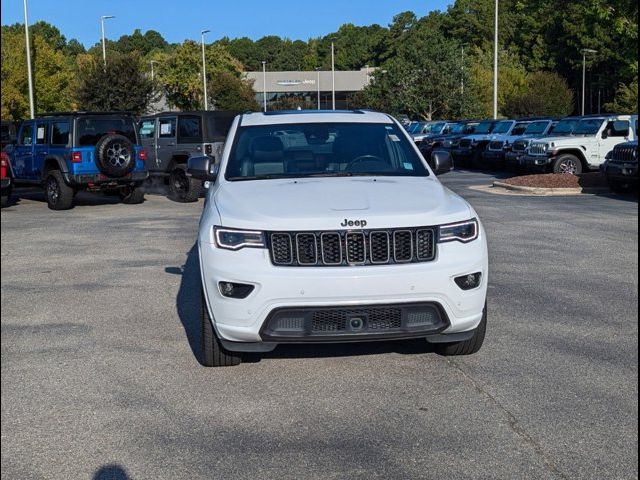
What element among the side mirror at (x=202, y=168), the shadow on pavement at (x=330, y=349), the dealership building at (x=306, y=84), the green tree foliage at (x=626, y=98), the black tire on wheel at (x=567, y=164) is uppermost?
the dealership building at (x=306, y=84)

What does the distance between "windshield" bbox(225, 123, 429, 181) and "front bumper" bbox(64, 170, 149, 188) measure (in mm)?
11138

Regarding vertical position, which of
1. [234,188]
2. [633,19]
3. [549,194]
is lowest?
[549,194]

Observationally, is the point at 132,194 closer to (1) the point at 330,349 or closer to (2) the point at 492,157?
(1) the point at 330,349

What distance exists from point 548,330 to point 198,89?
63.3m

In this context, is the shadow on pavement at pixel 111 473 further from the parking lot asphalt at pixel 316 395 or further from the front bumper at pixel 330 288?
the front bumper at pixel 330 288

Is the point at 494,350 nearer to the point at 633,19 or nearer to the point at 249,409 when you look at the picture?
the point at 249,409

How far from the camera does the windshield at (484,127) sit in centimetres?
3291

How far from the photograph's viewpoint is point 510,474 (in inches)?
164

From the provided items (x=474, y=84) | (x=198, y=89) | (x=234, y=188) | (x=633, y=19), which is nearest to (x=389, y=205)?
(x=234, y=188)

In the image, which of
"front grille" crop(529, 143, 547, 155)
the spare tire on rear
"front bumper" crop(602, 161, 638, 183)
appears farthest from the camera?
"front grille" crop(529, 143, 547, 155)

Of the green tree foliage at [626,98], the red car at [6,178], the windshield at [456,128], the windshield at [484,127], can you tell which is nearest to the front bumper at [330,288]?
the red car at [6,178]

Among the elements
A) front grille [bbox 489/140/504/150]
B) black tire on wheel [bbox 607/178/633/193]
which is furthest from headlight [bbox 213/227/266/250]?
front grille [bbox 489/140/504/150]

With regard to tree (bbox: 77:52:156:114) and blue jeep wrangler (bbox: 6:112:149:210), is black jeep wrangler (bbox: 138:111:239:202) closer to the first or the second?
blue jeep wrangler (bbox: 6:112:149:210)

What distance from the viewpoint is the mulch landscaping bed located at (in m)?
20.7
